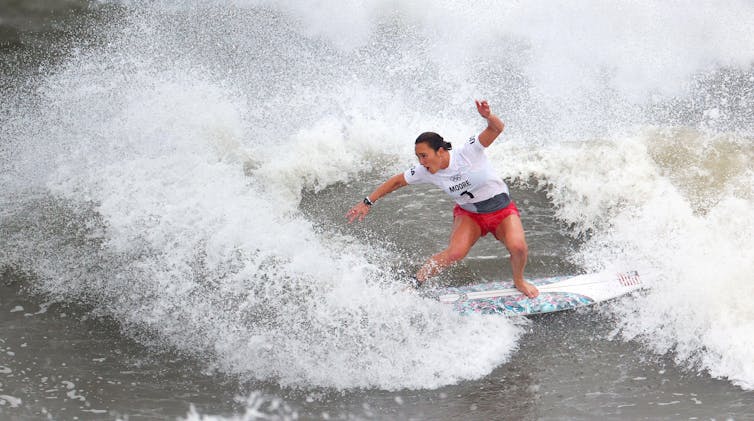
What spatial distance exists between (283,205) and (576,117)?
3.95 meters

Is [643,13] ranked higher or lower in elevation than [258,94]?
higher

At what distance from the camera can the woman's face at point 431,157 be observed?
471cm

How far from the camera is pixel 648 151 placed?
7.32m

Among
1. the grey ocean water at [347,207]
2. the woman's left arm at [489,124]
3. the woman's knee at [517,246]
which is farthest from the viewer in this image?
the woman's knee at [517,246]

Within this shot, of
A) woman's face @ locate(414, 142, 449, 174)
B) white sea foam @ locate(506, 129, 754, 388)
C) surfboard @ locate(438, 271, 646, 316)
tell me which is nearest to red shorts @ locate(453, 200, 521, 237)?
woman's face @ locate(414, 142, 449, 174)

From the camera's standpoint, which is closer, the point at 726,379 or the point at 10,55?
the point at 726,379

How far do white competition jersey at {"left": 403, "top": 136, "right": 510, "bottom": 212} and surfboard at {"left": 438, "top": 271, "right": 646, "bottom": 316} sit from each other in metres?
0.94

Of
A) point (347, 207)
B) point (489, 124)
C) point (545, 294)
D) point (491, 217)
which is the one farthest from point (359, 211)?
point (347, 207)

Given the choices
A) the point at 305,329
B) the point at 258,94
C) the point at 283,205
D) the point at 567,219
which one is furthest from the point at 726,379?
the point at 258,94

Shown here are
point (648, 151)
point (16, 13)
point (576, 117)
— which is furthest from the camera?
point (16, 13)

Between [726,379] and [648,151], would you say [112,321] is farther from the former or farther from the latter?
[648,151]

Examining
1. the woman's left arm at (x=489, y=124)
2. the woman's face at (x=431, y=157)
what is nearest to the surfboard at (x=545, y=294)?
the woman's face at (x=431, y=157)

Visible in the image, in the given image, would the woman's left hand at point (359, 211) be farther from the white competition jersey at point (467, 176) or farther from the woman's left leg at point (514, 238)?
the woman's left leg at point (514, 238)

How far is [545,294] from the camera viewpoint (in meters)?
5.54
